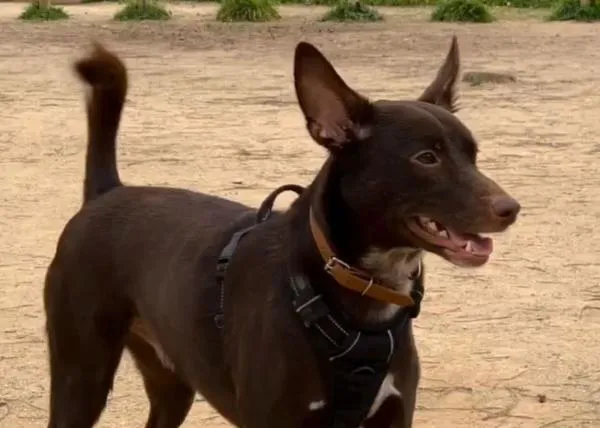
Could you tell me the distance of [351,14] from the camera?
26375mm

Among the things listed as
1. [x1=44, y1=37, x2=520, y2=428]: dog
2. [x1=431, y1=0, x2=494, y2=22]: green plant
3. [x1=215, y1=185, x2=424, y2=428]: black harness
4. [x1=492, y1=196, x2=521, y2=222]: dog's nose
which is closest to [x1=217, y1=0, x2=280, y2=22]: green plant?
[x1=431, y1=0, x2=494, y2=22]: green plant

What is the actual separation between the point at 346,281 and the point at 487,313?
316 cm

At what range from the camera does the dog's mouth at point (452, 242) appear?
3480 mm

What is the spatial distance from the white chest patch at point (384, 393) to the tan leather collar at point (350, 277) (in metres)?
0.24

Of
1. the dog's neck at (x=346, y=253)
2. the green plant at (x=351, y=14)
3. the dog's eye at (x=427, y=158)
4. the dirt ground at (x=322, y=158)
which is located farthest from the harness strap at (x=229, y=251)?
the green plant at (x=351, y=14)

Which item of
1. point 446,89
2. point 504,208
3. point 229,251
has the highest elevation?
point 446,89

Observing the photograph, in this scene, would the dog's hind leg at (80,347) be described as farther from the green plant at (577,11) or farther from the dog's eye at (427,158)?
the green plant at (577,11)

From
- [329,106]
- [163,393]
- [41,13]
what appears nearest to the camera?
[329,106]

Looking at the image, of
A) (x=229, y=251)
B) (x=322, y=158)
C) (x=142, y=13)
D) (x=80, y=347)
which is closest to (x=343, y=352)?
(x=229, y=251)

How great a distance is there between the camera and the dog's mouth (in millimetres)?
3480

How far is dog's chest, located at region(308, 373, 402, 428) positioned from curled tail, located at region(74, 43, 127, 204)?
4.58 feet

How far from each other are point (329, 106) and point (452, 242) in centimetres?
50

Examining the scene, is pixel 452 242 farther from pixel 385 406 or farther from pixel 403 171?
pixel 385 406

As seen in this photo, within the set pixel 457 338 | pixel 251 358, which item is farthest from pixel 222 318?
pixel 457 338
